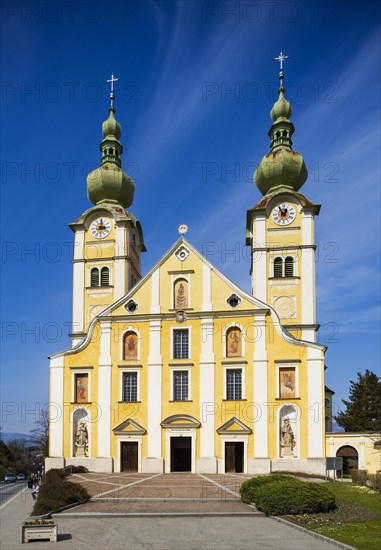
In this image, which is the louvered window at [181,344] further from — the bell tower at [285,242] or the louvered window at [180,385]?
the bell tower at [285,242]

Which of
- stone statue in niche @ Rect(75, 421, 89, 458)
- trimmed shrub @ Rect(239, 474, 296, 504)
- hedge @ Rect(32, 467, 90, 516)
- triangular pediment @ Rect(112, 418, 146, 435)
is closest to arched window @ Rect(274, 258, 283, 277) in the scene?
triangular pediment @ Rect(112, 418, 146, 435)

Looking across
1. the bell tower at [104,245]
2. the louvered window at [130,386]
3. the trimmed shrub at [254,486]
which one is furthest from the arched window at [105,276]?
the trimmed shrub at [254,486]

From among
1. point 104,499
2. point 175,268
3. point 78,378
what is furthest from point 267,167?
point 104,499

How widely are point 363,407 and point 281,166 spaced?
2657cm

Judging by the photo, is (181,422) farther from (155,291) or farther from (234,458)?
(155,291)

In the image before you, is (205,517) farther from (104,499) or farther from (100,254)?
(100,254)

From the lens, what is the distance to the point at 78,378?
40938mm

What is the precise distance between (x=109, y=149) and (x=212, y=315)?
841 inches

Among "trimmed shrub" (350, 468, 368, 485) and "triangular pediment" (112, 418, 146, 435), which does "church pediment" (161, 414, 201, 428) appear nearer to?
"triangular pediment" (112, 418, 146, 435)

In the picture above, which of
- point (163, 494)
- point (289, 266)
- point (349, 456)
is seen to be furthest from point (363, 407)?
point (163, 494)

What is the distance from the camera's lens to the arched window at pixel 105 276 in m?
49.3

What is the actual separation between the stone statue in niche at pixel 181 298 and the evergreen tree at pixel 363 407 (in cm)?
2781

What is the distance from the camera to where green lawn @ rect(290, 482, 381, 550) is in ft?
56.3

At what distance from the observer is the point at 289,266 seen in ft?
153
